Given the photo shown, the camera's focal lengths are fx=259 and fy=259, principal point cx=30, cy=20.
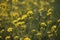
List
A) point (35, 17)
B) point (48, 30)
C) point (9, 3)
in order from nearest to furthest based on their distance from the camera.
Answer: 1. point (48, 30)
2. point (35, 17)
3. point (9, 3)

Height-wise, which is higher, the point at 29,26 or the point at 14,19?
the point at 14,19

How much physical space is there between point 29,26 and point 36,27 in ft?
0.44

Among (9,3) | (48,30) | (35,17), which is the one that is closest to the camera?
(48,30)

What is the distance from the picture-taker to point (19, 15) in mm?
5402

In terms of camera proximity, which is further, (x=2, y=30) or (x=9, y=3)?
(x=9, y=3)

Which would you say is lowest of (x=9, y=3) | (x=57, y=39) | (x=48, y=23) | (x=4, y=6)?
(x=57, y=39)

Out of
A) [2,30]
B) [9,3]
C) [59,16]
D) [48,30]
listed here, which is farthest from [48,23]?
[9,3]

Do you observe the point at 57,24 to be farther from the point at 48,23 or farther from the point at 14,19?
the point at 14,19

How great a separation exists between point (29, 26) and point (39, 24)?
0.19 metres

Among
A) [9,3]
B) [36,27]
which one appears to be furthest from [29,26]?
[9,3]

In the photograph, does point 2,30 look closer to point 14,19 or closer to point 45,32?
point 14,19

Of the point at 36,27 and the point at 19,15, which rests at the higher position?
the point at 19,15

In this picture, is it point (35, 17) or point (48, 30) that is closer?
point (48, 30)

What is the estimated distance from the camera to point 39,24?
16.1 ft
